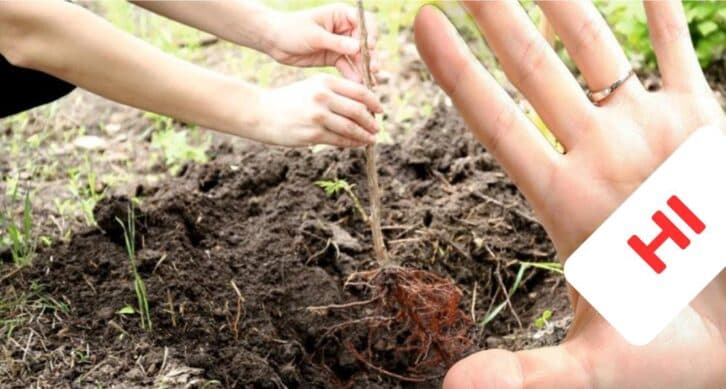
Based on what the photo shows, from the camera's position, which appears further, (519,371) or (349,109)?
(349,109)

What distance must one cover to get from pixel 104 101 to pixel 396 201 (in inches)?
48.7

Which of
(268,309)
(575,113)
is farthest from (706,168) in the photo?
(268,309)

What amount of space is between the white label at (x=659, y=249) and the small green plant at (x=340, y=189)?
0.92 metres

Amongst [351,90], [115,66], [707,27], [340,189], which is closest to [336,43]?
[351,90]

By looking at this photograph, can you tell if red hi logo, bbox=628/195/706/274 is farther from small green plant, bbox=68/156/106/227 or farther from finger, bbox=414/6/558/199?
small green plant, bbox=68/156/106/227

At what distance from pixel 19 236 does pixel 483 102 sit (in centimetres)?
137

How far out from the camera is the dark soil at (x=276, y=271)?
7.47 ft

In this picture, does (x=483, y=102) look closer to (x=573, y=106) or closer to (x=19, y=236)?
(x=573, y=106)

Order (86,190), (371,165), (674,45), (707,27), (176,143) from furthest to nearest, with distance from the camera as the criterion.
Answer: (707,27) < (176,143) < (86,190) < (371,165) < (674,45)

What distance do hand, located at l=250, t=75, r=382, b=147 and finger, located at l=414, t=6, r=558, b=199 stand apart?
259mm

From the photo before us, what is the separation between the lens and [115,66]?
2.12 metres

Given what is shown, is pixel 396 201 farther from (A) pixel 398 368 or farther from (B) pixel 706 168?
(B) pixel 706 168

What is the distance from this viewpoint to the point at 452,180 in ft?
9.68

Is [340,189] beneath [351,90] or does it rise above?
beneath
